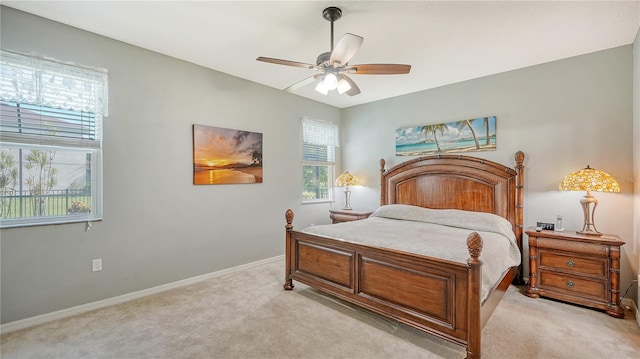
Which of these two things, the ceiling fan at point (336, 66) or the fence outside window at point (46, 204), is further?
the fence outside window at point (46, 204)

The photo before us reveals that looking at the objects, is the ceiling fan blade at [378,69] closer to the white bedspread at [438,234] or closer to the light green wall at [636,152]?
the white bedspread at [438,234]

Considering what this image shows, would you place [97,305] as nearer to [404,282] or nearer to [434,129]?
[404,282]

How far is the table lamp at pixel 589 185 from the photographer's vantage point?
2.76 meters

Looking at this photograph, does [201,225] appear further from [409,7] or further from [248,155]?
[409,7]

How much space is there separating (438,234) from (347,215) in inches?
71.2

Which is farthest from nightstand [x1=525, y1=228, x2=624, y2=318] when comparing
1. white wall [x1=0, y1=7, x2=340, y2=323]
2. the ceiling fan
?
white wall [x1=0, y1=7, x2=340, y2=323]

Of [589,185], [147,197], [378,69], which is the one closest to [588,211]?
[589,185]

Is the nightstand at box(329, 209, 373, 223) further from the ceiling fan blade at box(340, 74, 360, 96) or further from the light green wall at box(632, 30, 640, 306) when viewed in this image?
the light green wall at box(632, 30, 640, 306)

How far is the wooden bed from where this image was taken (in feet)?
6.58

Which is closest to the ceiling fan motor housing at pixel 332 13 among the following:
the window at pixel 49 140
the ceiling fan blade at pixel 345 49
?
the ceiling fan blade at pixel 345 49

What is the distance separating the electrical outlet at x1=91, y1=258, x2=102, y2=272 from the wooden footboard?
75.2 inches

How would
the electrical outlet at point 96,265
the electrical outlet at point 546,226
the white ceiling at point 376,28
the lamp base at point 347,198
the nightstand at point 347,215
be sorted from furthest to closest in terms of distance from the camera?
the lamp base at point 347,198
the nightstand at point 347,215
the electrical outlet at point 546,226
the electrical outlet at point 96,265
the white ceiling at point 376,28

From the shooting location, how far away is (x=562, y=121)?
3.28 m

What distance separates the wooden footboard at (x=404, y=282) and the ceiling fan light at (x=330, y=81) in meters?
1.44
